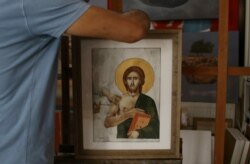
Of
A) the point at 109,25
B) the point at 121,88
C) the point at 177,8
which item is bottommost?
the point at 121,88

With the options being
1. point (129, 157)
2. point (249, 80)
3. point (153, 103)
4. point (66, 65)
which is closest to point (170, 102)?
point (153, 103)

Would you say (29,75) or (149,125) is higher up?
(29,75)

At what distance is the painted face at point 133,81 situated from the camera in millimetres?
920

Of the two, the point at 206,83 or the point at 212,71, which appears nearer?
the point at 212,71

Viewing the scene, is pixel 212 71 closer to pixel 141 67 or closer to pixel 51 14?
pixel 141 67

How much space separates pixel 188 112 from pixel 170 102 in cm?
103

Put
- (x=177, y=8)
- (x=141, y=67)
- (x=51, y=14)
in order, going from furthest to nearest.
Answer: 1. (x=177, y=8)
2. (x=141, y=67)
3. (x=51, y=14)

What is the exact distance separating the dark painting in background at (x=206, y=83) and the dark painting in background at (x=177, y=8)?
108 millimetres

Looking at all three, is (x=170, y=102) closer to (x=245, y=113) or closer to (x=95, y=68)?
(x=95, y=68)

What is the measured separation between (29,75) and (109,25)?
211 millimetres

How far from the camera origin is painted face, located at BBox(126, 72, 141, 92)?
92cm

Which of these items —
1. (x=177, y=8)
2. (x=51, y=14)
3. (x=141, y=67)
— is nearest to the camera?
(x=51, y=14)

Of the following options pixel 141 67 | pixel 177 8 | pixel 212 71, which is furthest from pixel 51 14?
pixel 177 8

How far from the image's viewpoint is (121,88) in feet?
3.04
